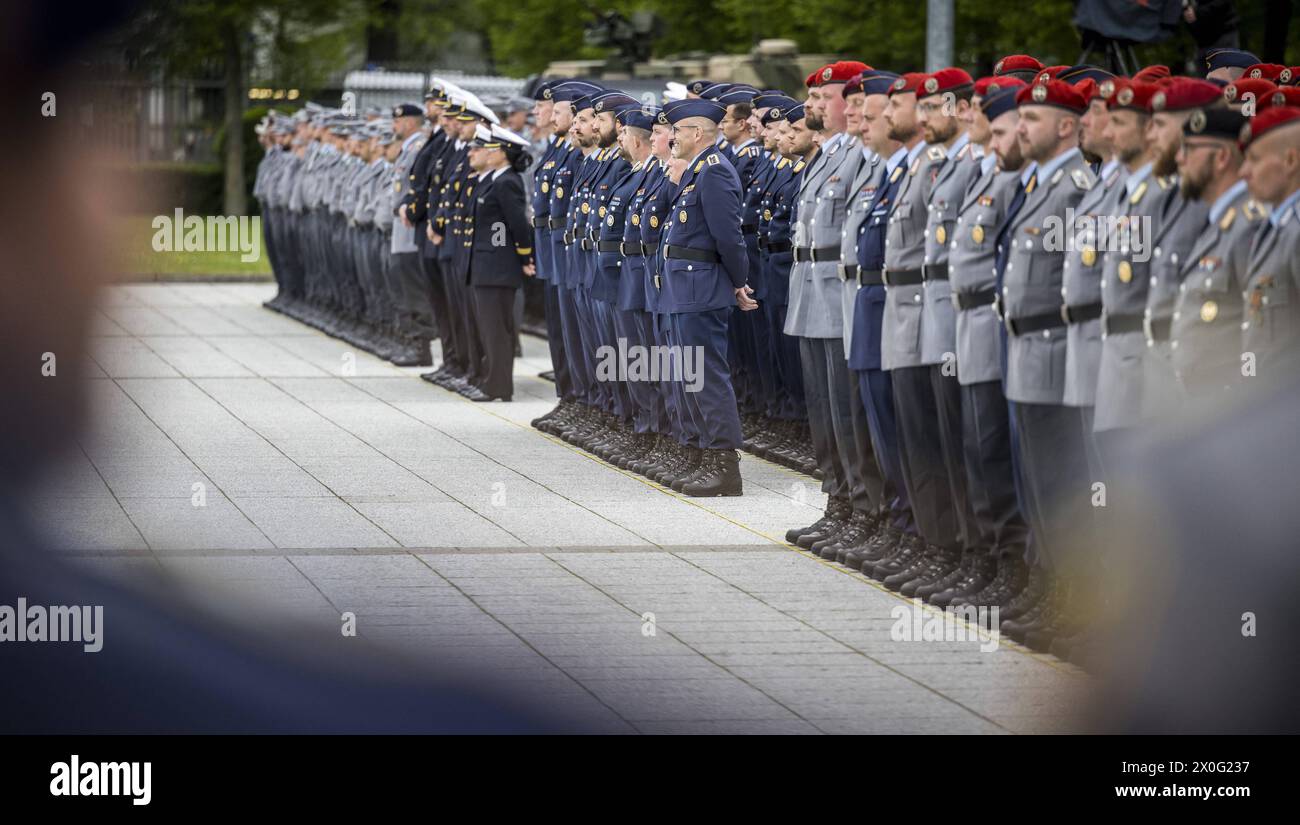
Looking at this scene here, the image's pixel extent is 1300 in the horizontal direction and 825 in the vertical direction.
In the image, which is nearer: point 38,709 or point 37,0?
point 37,0

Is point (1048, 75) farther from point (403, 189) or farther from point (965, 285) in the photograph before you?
point (403, 189)

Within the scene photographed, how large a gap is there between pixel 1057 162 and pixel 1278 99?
49.9 inches

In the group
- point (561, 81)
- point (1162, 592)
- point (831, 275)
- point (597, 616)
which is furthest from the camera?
point (561, 81)

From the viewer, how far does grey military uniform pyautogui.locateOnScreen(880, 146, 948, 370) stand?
713 centimetres

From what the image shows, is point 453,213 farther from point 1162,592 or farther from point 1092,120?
point 1162,592

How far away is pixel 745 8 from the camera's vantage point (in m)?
31.5

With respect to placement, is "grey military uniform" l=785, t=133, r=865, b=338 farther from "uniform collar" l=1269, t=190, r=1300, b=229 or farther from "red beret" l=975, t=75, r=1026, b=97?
"uniform collar" l=1269, t=190, r=1300, b=229

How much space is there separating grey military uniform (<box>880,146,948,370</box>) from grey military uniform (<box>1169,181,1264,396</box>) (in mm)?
2124

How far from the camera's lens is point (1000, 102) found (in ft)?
21.2

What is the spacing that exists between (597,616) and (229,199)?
87.3 ft

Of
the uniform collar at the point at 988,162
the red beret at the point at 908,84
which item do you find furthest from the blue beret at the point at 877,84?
the uniform collar at the point at 988,162

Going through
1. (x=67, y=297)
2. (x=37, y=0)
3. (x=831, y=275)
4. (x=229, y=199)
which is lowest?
(x=229, y=199)

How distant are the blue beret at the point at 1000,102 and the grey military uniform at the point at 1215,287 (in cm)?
152
